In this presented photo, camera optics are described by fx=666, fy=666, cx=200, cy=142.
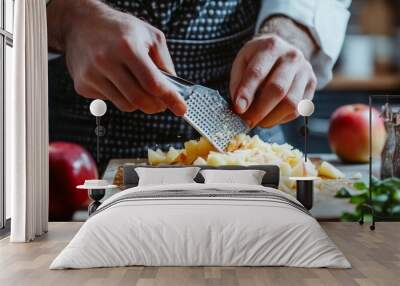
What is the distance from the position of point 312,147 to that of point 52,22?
2.93 m

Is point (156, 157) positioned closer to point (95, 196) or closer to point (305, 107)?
point (95, 196)

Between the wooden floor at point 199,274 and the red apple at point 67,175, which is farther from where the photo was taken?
the red apple at point 67,175

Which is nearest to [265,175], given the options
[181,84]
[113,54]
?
[181,84]

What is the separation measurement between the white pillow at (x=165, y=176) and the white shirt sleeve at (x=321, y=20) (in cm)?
166

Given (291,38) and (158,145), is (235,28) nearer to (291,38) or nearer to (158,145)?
(291,38)

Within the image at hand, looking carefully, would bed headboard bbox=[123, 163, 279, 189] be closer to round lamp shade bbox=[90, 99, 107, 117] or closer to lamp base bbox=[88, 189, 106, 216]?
lamp base bbox=[88, 189, 106, 216]

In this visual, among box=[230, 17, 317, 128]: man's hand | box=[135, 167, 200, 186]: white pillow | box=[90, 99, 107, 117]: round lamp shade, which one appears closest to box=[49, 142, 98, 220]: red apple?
box=[90, 99, 107, 117]: round lamp shade

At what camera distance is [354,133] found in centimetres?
684

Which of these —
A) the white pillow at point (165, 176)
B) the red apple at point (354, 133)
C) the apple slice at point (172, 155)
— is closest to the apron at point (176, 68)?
the apple slice at point (172, 155)

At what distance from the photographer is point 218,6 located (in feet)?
21.7

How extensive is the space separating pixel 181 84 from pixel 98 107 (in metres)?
0.85

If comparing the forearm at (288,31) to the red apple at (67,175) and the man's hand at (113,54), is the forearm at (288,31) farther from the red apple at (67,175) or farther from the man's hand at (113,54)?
the red apple at (67,175)

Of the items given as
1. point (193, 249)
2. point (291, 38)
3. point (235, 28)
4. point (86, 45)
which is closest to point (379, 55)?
point (291, 38)

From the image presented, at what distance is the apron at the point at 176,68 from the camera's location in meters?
6.64
